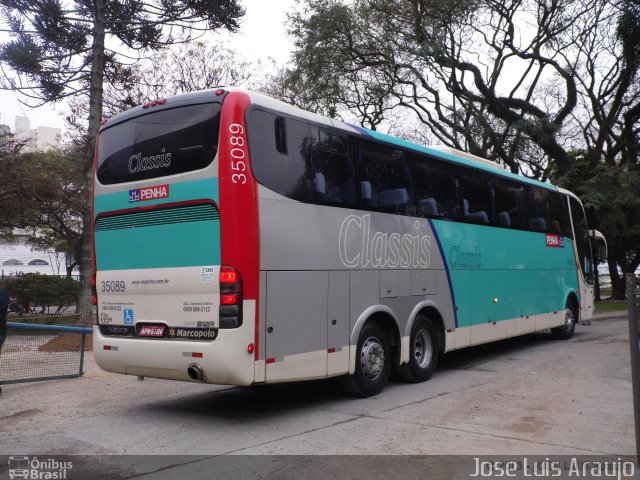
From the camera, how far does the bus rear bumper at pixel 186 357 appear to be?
6277 mm

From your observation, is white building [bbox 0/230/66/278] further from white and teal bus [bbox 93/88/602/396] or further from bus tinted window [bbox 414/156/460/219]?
white and teal bus [bbox 93/88/602/396]

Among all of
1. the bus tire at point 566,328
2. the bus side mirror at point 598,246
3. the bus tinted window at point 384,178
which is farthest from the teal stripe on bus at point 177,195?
the bus side mirror at point 598,246

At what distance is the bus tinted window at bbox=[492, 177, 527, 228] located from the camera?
1175 cm

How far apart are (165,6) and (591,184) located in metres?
18.5

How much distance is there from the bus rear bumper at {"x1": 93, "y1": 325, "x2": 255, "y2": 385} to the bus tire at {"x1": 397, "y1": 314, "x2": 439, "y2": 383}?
3398 mm

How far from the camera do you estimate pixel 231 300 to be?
633cm

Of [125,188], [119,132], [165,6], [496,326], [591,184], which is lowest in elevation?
[496,326]

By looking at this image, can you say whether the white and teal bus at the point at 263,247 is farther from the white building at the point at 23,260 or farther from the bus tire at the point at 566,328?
the white building at the point at 23,260

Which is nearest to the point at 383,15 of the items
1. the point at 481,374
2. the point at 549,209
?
the point at 549,209

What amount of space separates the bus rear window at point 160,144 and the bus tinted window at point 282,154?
48cm

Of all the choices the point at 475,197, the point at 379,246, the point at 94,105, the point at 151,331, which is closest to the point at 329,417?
the point at 151,331

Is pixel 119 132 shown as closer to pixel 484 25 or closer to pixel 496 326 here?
pixel 496 326

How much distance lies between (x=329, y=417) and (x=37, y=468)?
10.5 feet

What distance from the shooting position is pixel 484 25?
23.2 meters
